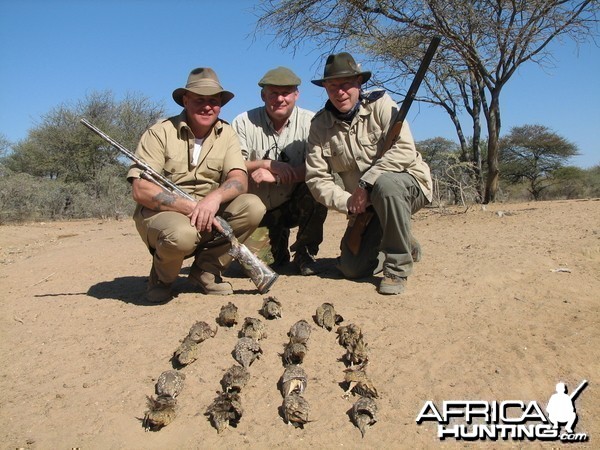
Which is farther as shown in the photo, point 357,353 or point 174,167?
point 174,167

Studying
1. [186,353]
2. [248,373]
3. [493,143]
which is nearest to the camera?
[248,373]

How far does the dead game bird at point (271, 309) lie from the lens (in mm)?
4168

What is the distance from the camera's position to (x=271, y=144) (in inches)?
218

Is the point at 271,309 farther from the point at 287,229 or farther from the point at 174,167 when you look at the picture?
the point at 287,229

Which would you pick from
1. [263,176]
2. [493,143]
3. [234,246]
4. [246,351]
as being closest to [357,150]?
[263,176]

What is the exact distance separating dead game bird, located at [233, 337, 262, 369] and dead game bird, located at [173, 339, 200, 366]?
257 millimetres

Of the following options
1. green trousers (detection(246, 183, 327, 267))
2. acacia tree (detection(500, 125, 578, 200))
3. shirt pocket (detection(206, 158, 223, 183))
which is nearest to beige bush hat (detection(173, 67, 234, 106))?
shirt pocket (detection(206, 158, 223, 183))

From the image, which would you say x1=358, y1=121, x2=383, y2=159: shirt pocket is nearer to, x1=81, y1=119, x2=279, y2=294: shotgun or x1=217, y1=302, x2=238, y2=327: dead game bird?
x1=81, y1=119, x2=279, y2=294: shotgun

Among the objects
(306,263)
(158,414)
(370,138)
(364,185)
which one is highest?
(370,138)

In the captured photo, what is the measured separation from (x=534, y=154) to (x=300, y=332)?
58.7ft

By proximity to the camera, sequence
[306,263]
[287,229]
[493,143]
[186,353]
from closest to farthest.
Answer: [186,353] → [306,263] → [287,229] → [493,143]

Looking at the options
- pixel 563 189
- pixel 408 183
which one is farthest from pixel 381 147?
pixel 563 189

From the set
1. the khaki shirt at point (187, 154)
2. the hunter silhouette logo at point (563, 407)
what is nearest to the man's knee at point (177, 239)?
the khaki shirt at point (187, 154)

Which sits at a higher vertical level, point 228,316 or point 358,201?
point 358,201
